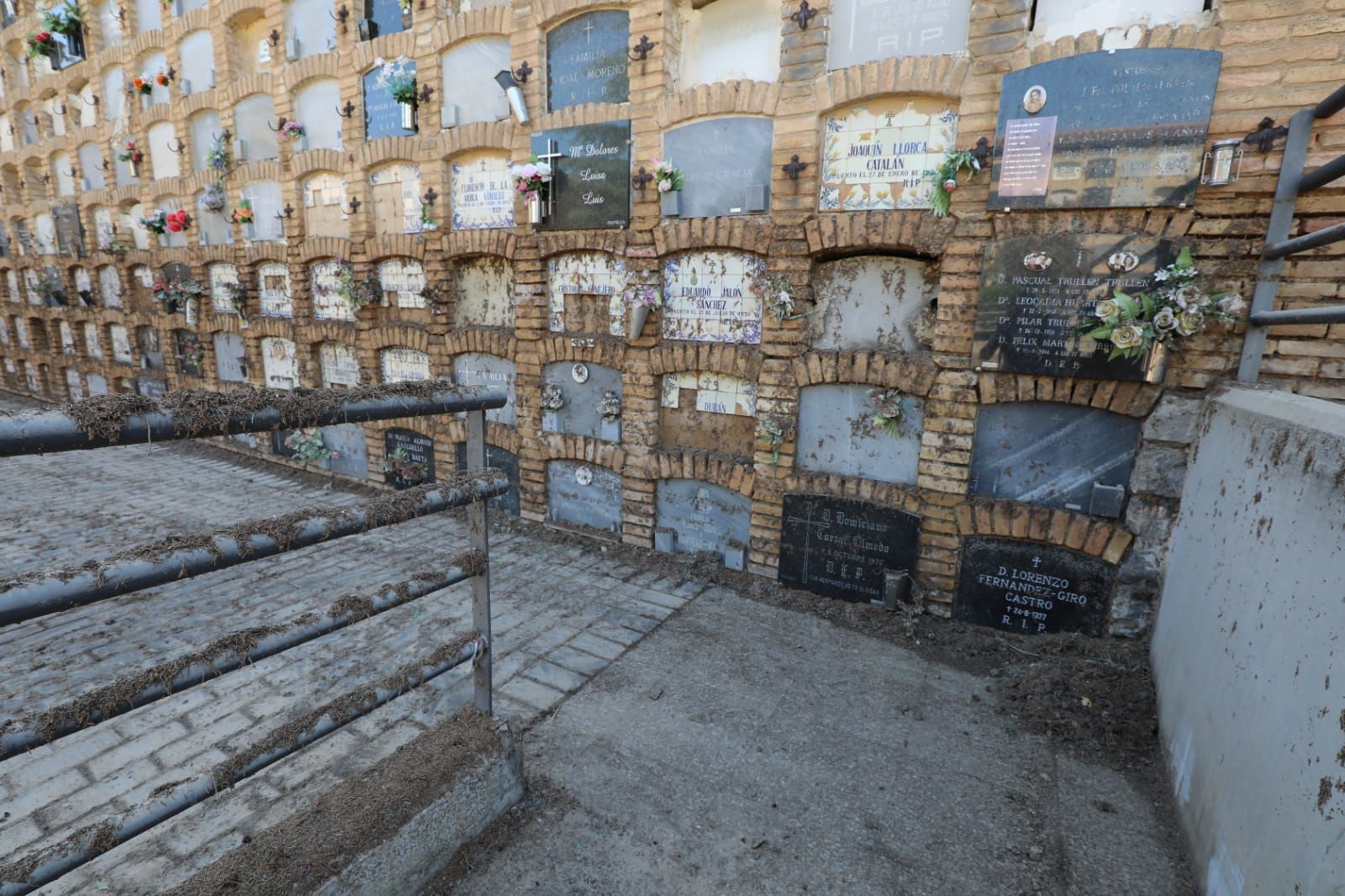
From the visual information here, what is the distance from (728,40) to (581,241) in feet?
6.14

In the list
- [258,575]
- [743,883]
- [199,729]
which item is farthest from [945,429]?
[258,575]

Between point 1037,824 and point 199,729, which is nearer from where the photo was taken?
point 1037,824

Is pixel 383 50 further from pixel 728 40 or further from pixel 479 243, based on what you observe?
pixel 728 40

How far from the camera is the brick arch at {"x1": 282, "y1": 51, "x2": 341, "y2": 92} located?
6.80 meters

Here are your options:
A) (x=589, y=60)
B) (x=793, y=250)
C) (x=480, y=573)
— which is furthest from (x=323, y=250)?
(x=480, y=573)

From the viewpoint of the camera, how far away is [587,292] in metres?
5.62

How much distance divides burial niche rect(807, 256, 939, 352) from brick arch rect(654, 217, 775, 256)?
47 centimetres

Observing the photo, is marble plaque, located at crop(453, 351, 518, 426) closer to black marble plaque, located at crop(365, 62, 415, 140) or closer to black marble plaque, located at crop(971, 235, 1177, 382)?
black marble plaque, located at crop(365, 62, 415, 140)

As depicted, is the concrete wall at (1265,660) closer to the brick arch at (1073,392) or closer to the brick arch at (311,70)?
the brick arch at (1073,392)

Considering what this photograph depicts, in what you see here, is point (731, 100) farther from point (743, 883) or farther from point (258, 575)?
point (258, 575)

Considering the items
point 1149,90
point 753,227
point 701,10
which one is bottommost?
point 753,227

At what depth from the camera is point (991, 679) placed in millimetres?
3756

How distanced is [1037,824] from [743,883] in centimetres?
130

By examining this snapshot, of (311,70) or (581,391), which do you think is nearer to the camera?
(581,391)
